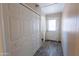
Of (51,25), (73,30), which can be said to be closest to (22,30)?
(51,25)

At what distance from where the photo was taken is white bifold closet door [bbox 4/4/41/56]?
4.88 ft

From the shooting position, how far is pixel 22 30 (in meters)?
1.97

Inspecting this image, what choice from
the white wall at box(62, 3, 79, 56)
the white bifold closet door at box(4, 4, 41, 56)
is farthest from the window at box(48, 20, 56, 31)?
the white bifold closet door at box(4, 4, 41, 56)

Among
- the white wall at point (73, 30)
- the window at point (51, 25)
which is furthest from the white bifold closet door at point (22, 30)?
the white wall at point (73, 30)

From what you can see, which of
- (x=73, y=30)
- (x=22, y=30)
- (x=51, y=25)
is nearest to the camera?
(x=73, y=30)

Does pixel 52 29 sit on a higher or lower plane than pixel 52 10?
lower

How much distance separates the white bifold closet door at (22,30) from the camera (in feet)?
4.88

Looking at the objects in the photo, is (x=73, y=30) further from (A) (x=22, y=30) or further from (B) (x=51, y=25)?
(A) (x=22, y=30)

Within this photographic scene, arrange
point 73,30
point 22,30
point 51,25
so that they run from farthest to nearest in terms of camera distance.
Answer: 1. point 22,30
2. point 51,25
3. point 73,30

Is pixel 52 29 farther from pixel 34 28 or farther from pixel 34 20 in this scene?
pixel 34 28

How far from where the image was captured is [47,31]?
5.99 ft

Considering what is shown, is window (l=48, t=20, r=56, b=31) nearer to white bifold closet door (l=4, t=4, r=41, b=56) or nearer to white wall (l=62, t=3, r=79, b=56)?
white wall (l=62, t=3, r=79, b=56)

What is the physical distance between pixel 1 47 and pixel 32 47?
185cm

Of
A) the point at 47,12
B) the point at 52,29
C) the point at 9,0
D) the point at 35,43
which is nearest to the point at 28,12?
the point at 47,12
